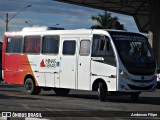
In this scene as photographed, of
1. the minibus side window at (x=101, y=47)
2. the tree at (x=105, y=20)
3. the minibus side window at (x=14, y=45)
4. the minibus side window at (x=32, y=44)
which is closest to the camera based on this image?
the minibus side window at (x=101, y=47)

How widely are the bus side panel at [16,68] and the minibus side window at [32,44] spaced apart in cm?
38

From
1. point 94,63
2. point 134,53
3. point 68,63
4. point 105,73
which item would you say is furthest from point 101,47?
point 68,63

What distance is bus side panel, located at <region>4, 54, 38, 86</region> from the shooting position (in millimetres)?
22203

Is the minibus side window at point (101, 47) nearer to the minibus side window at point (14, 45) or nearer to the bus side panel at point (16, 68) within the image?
the bus side panel at point (16, 68)

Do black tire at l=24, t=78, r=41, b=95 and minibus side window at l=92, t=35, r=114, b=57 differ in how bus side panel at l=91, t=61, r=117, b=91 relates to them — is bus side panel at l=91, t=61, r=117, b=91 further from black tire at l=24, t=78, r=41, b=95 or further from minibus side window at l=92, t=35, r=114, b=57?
black tire at l=24, t=78, r=41, b=95

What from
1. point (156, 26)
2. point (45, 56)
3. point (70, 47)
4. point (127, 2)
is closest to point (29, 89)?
point (45, 56)

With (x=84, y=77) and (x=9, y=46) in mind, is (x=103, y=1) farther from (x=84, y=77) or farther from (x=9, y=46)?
(x=84, y=77)

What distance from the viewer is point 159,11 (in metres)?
46.0

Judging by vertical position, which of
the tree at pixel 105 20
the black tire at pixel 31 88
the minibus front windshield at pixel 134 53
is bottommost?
the black tire at pixel 31 88

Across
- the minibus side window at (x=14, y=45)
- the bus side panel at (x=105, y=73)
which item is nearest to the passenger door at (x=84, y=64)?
the bus side panel at (x=105, y=73)

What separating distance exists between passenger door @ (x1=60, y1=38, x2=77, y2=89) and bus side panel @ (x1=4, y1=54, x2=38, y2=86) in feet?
6.81

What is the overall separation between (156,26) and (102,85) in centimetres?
2822

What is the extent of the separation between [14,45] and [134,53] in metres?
6.77

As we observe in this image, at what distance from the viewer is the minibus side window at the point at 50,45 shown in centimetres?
2081
